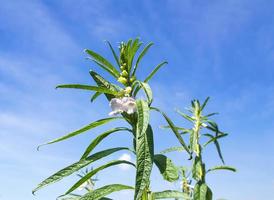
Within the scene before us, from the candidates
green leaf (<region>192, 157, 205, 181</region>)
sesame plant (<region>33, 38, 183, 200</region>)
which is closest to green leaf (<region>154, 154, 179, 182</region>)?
sesame plant (<region>33, 38, 183, 200</region>)

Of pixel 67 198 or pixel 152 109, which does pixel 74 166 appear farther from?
pixel 152 109

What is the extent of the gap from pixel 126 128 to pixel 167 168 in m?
0.39

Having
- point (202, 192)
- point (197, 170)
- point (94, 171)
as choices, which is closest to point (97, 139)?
point (94, 171)

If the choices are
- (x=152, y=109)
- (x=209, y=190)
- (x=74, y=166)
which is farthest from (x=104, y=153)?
(x=209, y=190)

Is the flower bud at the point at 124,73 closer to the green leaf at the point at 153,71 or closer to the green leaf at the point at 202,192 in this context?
the green leaf at the point at 153,71

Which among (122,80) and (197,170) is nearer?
(122,80)

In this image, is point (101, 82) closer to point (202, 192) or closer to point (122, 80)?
point (122, 80)

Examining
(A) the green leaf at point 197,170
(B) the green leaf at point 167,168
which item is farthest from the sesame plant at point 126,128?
(A) the green leaf at point 197,170

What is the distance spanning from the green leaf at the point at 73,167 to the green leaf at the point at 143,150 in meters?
0.39

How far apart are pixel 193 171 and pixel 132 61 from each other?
1281mm

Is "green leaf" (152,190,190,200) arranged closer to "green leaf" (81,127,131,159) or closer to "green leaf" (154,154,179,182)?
"green leaf" (154,154,179,182)

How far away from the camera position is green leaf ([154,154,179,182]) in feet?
7.87

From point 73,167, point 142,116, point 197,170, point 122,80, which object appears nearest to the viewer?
point 142,116

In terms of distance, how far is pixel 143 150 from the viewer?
2250mm
